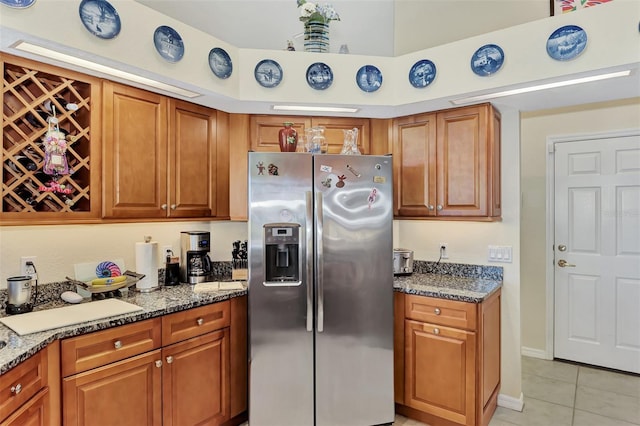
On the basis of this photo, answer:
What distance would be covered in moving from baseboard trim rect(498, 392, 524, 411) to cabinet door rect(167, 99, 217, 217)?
8.47 feet

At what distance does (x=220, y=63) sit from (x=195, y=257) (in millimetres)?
1310

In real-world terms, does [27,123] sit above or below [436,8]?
below

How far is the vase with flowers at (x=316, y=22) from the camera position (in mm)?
2523

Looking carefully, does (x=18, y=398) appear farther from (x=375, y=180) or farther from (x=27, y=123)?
(x=375, y=180)

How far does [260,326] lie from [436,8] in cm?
294

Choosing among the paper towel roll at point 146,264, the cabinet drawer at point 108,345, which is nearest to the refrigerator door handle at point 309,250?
the cabinet drawer at point 108,345

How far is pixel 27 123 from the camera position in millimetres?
1849

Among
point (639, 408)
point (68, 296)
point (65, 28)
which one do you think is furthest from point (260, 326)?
point (639, 408)

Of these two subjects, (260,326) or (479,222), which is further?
(479,222)

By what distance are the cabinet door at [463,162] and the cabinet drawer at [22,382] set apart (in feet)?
8.06

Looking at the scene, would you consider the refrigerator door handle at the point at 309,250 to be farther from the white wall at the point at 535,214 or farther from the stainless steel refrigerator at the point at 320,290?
the white wall at the point at 535,214

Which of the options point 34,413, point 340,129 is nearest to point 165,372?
point 34,413

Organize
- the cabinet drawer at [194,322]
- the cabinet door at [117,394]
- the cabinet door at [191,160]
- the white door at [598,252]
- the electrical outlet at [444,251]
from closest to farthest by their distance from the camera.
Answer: the cabinet door at [117,394], the cabinet drawer at [194,322], the cabinet door at [191,160], the electrical outlet at [444,251], the white door at [598,252]

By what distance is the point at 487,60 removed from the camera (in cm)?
225
